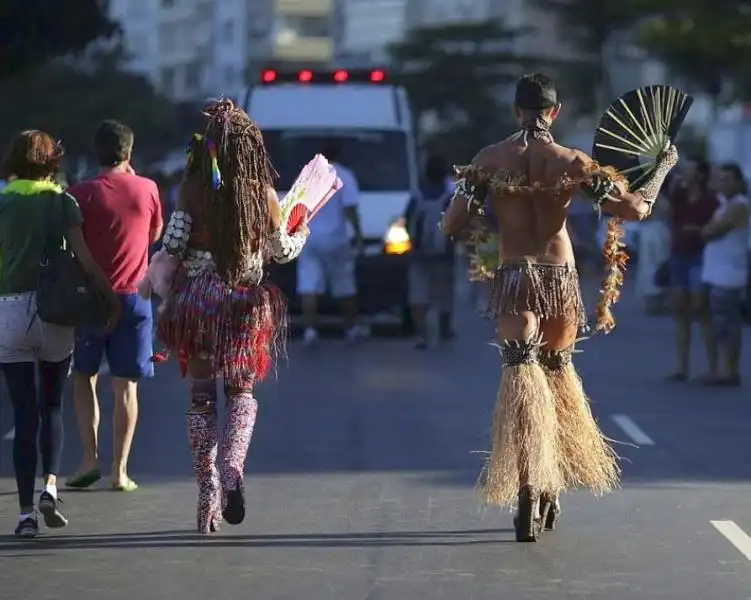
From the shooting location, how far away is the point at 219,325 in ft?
29.1

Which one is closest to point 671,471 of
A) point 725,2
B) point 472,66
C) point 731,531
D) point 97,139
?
point 731,531

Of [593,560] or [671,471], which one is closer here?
[593,560]

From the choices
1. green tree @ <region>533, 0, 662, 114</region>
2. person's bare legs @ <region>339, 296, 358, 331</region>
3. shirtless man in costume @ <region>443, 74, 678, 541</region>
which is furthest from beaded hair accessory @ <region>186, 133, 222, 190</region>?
green tree @ <region>533, 0, 662, 114</region>

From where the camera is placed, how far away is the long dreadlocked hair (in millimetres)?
8820

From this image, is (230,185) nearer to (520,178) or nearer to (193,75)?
(520,178)

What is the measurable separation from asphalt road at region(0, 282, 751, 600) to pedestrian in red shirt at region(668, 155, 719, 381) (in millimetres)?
1531

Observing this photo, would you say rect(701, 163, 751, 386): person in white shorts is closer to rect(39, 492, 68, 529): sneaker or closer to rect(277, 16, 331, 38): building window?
rect(39, 492, 68, 529): sneaker

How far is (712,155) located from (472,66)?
38.8m

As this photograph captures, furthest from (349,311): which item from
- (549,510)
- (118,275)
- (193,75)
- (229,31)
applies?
(193,75)

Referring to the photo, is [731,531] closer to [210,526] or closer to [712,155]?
[210,526]

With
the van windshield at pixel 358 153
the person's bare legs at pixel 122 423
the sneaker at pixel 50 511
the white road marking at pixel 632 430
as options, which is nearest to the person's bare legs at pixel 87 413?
the person's bare legs at pixel 122 423

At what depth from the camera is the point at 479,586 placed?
786 centimetres

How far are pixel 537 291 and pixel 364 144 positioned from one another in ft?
43.9

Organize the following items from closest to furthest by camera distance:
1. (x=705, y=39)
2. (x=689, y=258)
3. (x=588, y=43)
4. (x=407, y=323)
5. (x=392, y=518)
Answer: (x=392, y=518) → (x=689, y=258) → (x=407, y=323) → (x=705, y=39) → (x=588, y=43)
